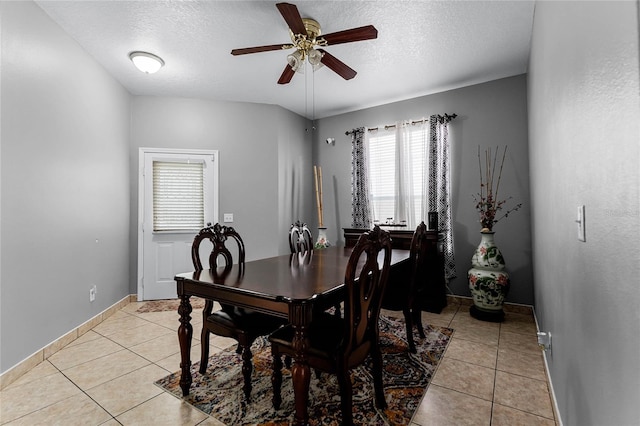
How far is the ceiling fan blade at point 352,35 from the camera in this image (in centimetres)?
213

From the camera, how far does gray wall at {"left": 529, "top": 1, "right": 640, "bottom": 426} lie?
69cm

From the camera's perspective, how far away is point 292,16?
6.72ft

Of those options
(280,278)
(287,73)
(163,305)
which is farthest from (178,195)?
(280,278)

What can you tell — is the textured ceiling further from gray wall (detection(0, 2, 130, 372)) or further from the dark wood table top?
the dark wood table top

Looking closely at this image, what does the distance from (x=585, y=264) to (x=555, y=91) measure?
1055 mm

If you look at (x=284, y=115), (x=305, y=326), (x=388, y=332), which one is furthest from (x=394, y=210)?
(x=305, y=326)

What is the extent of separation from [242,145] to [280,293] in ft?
11.2

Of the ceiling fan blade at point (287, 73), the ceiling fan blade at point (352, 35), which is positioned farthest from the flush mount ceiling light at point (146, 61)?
the ceiling fan blade at point (352, 35)

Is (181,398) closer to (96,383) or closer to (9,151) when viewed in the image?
(96,383)

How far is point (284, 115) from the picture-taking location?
15.5ft

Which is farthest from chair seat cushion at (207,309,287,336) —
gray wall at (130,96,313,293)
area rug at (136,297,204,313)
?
gray wall at (130,96,313,293)

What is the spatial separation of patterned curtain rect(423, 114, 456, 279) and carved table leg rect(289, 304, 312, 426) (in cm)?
294

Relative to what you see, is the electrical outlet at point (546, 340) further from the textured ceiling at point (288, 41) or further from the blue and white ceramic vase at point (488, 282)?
the textured ceiling at point (288, 41)

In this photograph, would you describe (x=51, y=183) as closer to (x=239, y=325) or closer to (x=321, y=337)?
(x=239, y=325)
